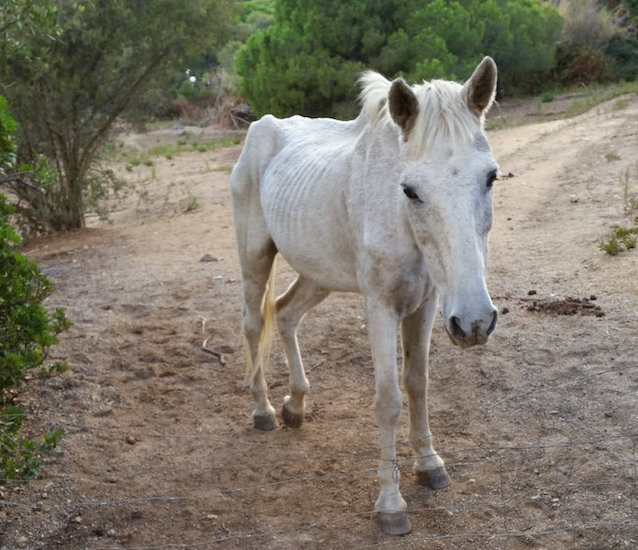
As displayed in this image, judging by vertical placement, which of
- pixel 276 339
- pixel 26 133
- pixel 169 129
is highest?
pixel 26 133

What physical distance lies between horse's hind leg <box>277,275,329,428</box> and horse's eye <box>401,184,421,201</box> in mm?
1956

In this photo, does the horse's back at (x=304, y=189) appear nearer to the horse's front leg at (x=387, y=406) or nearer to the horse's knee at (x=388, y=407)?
the horse's front leg at (x=387, y=406)

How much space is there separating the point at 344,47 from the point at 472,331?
46.5 ft

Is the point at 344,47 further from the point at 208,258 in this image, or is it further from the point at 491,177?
the point at 491,177

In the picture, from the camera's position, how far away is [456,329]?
2951 mm

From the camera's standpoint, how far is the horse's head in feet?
9.71

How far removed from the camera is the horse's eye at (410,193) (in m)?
3.20

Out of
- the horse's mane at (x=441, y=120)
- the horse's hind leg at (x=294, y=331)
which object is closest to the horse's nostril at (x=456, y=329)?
the horse's mane at (x=441, y=120)

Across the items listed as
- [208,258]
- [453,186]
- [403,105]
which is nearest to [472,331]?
[453,186]

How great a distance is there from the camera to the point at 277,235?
473cm

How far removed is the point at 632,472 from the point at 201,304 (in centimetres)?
424

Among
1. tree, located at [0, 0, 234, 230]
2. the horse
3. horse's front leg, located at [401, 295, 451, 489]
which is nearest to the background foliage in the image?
tree, located at [0, 0, 234, 230]

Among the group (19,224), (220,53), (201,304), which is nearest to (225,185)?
(19,224)

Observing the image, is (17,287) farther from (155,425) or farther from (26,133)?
(26,133)
